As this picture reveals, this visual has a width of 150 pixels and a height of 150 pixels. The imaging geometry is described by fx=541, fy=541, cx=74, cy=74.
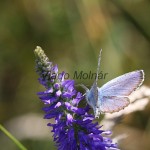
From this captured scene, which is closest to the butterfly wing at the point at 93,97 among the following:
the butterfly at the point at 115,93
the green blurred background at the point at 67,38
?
the butterfly at the point at 115,93

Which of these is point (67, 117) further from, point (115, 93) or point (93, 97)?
point (115, 93)

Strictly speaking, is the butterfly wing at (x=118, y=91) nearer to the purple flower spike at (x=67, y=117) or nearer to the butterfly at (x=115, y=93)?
the butterfly at (x=115, y=93)

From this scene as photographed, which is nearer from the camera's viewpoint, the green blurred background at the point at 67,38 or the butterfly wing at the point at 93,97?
the butterfly wing at the point at 93,97

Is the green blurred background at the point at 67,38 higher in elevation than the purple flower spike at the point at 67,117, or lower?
higher

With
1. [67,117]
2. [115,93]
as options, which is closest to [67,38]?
[115,93]

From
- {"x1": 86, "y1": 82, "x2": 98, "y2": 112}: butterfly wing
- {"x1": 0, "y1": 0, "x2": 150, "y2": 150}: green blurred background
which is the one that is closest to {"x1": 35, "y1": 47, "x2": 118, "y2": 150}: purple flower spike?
{"x1": 86, "y1": 82, "x2": 98, "y2": 112}: butterfly wing

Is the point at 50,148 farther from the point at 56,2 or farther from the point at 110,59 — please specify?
the point at 56,2
